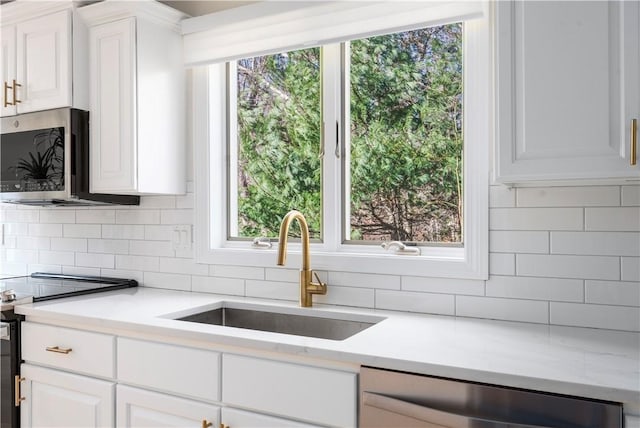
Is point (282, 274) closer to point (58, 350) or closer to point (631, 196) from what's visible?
point (58, 350)

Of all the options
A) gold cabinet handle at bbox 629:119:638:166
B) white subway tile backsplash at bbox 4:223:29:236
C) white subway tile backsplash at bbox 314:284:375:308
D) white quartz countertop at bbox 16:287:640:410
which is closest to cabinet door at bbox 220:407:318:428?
white quartz countertop at bbox 16:287:640:410

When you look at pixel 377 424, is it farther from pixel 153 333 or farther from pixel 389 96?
pixel 389 96

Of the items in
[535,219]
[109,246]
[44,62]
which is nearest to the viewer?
[535,219]

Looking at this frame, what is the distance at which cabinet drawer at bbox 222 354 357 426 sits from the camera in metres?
1.47


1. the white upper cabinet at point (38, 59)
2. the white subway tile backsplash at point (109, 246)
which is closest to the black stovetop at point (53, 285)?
the white subway tile backsplash at point (109, 246)

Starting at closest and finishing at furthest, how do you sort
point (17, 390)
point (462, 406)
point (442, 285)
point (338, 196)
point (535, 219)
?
1. point (462, 406)
2. point (535, 219)
3. point (442, 285)
4. point (17, 390)
5. point (338, 196)

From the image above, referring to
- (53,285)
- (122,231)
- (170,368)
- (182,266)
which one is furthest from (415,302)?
(53,285)

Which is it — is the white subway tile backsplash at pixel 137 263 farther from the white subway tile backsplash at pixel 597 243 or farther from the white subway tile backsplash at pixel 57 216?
the white subway tile backsplash at pixel 597 243

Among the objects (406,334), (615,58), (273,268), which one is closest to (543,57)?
(615,58)

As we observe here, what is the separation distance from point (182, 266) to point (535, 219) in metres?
1.61

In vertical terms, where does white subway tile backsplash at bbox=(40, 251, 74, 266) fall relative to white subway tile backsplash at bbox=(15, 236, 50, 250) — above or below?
below

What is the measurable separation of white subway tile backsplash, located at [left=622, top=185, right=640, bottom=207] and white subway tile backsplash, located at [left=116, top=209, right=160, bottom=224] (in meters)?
2.01

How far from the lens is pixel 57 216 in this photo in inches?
119

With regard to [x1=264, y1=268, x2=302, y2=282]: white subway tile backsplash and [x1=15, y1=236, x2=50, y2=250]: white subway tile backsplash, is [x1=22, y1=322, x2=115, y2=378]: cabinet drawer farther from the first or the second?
[x1=15, y1=236, x2=50, y2=250]: white subway tile backsplash
